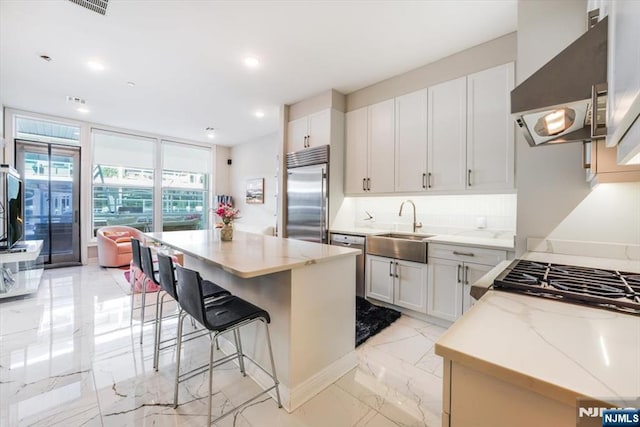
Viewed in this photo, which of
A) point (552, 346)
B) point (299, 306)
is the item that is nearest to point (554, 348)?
point (552, 346)

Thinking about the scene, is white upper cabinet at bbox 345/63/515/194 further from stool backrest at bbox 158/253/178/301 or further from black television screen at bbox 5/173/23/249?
black television screen at bbox 5/173/23/249

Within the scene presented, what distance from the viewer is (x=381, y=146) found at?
3602mm

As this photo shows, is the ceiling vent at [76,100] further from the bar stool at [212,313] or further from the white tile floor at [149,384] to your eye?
the bar stool at [212,313]

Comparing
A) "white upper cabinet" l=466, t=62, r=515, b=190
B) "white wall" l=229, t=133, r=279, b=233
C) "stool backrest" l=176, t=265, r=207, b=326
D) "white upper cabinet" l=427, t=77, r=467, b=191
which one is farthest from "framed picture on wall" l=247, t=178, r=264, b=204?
"stool backrest" l=176, t=265, r=207, b=326

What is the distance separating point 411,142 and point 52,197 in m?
6.64

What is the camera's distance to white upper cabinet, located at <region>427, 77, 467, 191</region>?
115 inches

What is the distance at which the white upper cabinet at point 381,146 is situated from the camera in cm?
351

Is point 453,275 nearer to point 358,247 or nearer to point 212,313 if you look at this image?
point 358,247

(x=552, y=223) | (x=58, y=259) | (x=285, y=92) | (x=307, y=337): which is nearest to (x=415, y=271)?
(x=552, y=223)

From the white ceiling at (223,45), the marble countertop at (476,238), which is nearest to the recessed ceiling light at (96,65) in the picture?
the white ceiling at (223,45)

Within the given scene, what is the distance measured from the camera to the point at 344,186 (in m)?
4.04

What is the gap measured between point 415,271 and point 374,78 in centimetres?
248

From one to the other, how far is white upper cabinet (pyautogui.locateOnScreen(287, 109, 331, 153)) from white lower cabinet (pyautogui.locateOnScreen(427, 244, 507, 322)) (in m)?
2.14

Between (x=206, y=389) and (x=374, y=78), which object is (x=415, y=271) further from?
(x=374, y=78)
